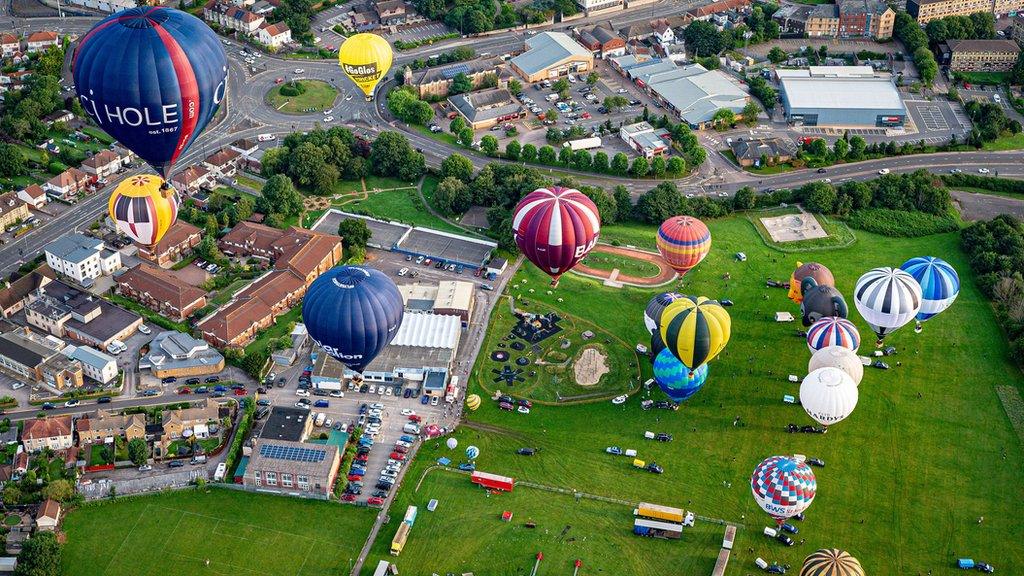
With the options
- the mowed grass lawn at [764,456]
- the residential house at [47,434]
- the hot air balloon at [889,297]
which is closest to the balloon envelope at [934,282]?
the hot air balloon at [889,297]

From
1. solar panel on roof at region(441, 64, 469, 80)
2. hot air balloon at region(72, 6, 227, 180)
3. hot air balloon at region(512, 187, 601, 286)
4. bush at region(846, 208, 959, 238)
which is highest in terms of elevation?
hot air balloon at region(72, 6, 227, 180)

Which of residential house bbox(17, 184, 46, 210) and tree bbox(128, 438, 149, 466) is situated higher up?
tree bbox(128, 438, 149, 466)

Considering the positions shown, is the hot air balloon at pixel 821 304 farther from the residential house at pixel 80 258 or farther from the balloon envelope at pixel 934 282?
the residential house at pixel 80 258

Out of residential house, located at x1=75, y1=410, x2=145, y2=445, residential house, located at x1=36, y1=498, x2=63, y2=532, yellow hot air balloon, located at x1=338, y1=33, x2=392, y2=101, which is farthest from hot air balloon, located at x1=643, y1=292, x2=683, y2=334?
residential house, located at x1=36, y1=498, x2=63, y2=532

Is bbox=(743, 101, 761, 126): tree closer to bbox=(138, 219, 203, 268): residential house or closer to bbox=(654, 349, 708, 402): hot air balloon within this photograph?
bbox=(654, 349, 708, 402): hot air balloon

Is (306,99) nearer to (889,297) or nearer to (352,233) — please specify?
(352,233)
